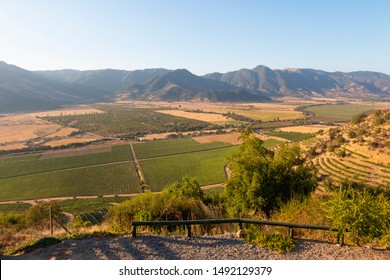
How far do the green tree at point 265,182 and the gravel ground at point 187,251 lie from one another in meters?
8.41

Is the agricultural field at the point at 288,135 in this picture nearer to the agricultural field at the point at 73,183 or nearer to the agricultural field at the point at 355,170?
the agricultural field at the point at 355,170

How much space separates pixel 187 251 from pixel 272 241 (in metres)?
2.89

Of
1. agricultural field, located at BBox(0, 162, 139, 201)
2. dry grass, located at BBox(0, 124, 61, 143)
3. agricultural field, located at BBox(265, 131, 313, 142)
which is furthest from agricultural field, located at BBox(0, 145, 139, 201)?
agricultural field, located at BBox(265, 131, 313, 142)

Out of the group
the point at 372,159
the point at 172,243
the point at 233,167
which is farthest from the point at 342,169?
the point at 172,243

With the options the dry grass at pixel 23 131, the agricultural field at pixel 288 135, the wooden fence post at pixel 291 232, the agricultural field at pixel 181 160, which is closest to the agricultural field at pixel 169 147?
the agricultural field at pixel 181 160

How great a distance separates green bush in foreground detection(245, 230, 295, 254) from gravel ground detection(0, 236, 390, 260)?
0.17m

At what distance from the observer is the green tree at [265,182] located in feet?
58.1

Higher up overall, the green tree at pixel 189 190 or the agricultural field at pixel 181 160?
the green tree at pixel 189 190

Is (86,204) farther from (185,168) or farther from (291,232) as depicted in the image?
(291,232)

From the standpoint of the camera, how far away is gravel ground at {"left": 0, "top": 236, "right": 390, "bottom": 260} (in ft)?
27.3

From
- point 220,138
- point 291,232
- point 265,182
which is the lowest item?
point 220,138

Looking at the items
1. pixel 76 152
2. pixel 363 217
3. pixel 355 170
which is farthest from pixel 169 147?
pixel 363 217

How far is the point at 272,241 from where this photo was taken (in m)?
8.93
